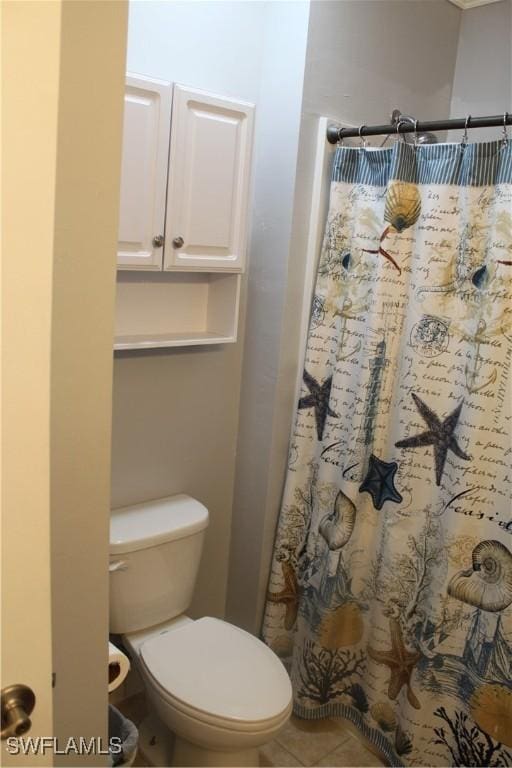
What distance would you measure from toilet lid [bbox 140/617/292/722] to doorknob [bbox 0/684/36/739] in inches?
38.9

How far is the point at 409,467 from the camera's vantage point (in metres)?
2.03

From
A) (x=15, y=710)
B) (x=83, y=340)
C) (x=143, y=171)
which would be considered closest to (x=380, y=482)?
(x=143, y=171)

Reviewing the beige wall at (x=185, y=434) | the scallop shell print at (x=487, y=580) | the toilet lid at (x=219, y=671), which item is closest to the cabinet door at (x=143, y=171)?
the beige wall at (x=185, y=434)

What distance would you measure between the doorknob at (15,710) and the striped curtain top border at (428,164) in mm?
1647

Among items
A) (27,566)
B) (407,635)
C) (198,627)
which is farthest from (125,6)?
(407,635)

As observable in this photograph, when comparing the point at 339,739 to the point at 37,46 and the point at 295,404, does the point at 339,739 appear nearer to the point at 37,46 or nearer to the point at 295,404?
the point at 295,404

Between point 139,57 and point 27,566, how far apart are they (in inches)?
60.8

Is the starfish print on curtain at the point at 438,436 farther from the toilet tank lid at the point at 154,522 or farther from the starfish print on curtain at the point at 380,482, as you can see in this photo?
the toilet tank lid at the point at 154,522

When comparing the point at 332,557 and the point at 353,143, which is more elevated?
the point at 353,143

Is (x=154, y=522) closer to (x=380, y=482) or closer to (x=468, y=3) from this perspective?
(x=380, y=482)

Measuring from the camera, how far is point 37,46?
0.77 m

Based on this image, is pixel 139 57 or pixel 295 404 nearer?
pixel 139 57

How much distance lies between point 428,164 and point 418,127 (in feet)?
0.35

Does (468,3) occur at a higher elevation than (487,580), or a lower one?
higher
